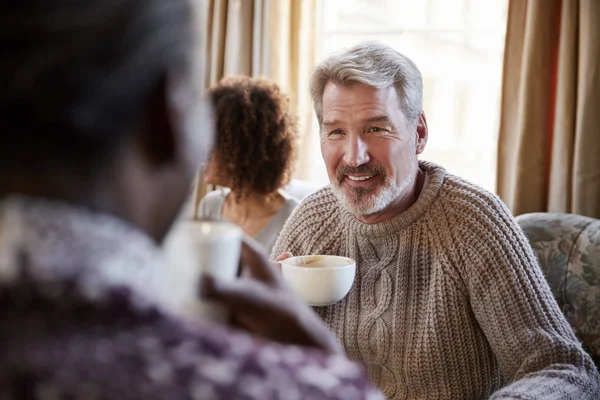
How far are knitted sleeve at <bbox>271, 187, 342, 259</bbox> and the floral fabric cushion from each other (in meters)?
0.63

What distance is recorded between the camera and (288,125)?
2691 mm

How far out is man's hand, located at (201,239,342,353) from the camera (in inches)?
23.4

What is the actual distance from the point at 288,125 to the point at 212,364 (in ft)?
7.26

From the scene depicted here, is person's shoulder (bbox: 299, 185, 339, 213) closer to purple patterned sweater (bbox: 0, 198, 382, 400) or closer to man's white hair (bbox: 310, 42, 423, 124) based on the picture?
man's white hair (bbox: 310, 42, 423, 124)

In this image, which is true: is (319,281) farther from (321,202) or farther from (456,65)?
(456,65)

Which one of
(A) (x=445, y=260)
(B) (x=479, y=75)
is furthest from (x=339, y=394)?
(B) (x=479, y=75)

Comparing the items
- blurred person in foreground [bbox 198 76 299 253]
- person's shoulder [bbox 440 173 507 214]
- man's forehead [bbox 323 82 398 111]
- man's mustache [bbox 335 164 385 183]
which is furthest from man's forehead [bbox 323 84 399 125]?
blurred person in foreground [bbox 198 76 299 253]

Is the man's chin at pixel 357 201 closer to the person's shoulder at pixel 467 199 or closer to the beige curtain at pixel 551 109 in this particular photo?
the person's shoulder at pixel 467 199

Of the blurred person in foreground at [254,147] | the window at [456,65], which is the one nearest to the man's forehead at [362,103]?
the blurred person in foreground at [254,147]

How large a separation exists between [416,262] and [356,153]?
0.94ft

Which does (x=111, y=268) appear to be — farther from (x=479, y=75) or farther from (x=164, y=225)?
(x=479, y=75)

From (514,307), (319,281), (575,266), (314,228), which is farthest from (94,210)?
(575,266)

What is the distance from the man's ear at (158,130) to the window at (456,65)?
7.94 feet

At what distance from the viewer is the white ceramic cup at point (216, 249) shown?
630 mm
